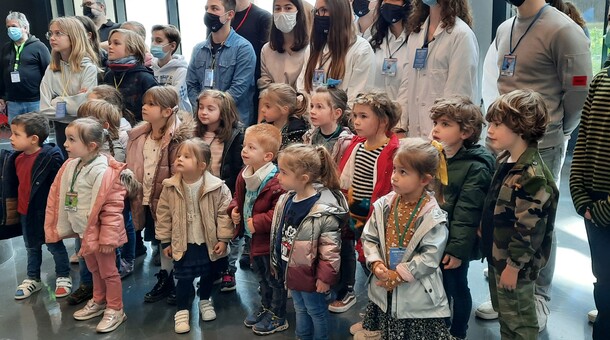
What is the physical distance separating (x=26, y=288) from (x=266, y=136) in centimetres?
198

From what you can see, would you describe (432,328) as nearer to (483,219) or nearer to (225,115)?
(483,219)

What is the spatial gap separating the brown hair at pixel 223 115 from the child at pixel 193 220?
14.8 inches

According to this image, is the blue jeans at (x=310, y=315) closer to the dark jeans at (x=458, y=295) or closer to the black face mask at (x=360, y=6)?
the dark jeans at (x=458, y=295)

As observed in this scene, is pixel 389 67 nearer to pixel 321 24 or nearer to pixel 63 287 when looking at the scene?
pixel 321 24

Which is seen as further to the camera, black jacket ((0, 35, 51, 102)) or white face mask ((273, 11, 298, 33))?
black jacket ((0, 35, 51, 102))

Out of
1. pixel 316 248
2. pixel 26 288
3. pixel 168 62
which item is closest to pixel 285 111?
pixel 316 248

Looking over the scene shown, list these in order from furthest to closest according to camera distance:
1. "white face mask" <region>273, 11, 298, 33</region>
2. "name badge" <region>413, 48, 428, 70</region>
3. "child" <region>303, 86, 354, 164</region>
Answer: "white face mask" <region>273, 11, 298, 33</region> → "name badge" <region>413, 48, 428, 70</region> → "child" <region>303, 86, 354, 164</region>

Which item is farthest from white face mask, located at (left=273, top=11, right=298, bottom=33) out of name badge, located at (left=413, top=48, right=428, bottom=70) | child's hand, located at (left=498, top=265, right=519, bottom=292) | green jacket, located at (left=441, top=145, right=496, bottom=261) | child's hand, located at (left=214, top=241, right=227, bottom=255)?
child's hand, located at (left=498, top=265, right=519, bottom=292)

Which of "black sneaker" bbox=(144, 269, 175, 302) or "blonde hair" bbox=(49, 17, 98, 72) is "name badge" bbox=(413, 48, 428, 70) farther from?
"blonde hair" bbox=(49, 17, 98, 72)

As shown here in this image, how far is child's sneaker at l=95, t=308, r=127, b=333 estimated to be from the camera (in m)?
3.23

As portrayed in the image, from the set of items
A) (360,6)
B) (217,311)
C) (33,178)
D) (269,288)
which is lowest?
(217,311)

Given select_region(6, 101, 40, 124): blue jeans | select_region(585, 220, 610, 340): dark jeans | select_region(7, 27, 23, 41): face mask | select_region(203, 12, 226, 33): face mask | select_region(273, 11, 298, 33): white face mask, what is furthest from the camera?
select_region(6, 101, 40, 124): blue jeans

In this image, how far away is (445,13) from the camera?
3.30 metres

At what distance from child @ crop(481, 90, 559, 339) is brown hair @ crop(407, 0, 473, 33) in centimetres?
100
